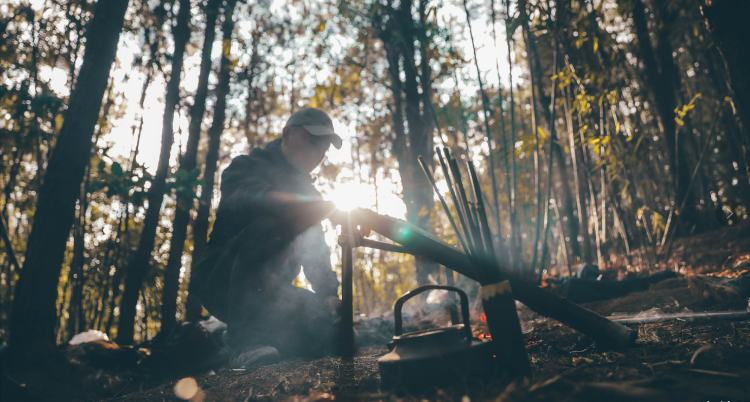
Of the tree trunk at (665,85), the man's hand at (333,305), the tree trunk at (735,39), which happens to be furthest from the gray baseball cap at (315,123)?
the tree trunk at (665,85)

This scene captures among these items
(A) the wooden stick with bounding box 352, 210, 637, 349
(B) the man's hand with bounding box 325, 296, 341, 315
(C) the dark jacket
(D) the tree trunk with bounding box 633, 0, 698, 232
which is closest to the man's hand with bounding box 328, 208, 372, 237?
(A) the wooden stick with bounding box 352, 210, 637, 349

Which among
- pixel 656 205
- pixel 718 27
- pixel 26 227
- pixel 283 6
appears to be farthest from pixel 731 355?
pixel 26 227

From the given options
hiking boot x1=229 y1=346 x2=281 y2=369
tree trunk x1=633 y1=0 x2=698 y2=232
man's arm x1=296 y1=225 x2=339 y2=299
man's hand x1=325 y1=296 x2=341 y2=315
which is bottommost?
hiking boot x1=229 y1=346 x2=281 y2=369

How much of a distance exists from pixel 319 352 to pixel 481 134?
11.2 meters

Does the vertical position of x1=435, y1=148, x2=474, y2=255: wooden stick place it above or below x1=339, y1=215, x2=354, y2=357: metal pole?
above

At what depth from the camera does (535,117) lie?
2.90 metres

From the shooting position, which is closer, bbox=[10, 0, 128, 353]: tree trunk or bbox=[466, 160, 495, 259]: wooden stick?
bbox=[466, 160, 495, 259]: wooden stick

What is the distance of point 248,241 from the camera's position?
3.20 metres

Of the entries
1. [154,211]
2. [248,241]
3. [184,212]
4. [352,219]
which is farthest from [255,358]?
[184,212]

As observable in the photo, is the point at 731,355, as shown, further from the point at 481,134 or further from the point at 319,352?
the point at 481,134

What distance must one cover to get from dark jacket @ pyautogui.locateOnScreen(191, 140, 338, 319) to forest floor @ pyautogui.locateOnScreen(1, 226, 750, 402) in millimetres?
718

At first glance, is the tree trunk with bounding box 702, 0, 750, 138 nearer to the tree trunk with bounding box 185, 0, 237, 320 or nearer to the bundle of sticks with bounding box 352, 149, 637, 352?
the bundle of sticks with bounding box 352, 149, 637, 352

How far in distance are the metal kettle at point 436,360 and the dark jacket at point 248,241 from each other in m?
1.55

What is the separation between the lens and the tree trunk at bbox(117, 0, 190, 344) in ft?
19.1
